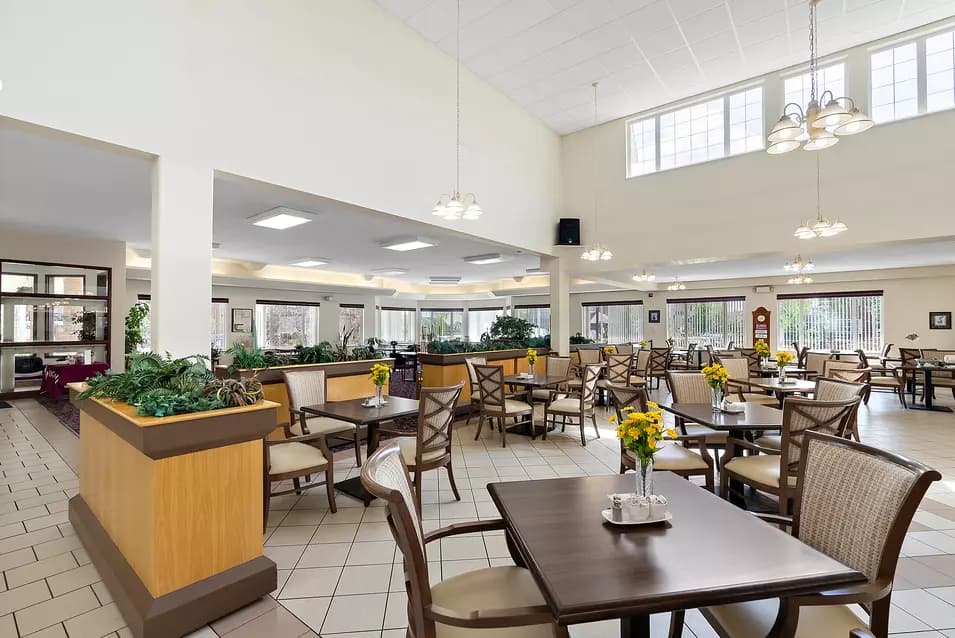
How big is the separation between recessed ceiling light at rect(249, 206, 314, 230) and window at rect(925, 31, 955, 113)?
24.0ft

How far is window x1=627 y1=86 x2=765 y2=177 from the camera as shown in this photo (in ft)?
20.3

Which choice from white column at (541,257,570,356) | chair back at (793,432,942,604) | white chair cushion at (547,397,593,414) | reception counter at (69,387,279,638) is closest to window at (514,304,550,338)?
white column at (541,257,570,356)

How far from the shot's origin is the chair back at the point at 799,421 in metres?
2.62

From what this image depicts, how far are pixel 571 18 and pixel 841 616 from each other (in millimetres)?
5286

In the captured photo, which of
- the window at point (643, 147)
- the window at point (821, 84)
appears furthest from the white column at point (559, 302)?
the window at point (821, 84)

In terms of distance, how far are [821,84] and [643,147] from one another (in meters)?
2.26

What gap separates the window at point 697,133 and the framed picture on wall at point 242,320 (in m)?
10.2

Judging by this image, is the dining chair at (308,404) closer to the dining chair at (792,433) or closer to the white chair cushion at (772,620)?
the dining chair at (792,433)

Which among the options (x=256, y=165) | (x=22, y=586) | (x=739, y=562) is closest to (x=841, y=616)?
(x=739, y=562)

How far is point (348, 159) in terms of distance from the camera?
4.20 metres

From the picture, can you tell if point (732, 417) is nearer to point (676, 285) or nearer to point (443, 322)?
point (676, 285)

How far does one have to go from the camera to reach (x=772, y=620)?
1.38m

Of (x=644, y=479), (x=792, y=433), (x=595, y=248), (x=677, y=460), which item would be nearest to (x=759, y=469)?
(x=792, y=433)

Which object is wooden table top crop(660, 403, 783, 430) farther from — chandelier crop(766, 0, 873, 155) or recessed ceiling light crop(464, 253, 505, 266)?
recessed ceiling light crop(464, 253, 505, 266)
